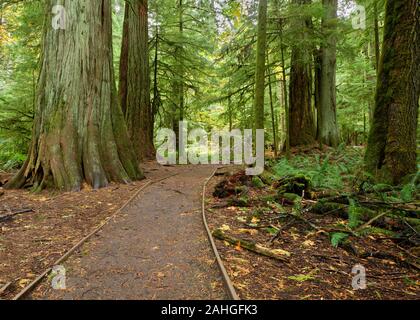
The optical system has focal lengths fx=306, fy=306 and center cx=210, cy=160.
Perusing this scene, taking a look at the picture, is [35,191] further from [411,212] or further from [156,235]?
[411,212]

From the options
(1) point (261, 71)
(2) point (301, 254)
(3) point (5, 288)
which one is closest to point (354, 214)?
(2) point (301, 254)

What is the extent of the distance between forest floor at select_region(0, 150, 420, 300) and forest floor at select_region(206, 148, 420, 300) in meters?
0.01

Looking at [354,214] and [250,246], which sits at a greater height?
[354,214]

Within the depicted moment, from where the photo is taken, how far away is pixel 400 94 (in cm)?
635

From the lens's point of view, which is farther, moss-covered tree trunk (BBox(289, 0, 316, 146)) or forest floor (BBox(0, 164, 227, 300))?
moss-covered tree trunk (BBox(289, 0, 316, 146))

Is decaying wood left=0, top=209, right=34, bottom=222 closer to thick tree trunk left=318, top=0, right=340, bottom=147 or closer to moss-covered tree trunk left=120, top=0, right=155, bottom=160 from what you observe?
moss-covered tree trunk left=120, top=0, right=155, bottom=160

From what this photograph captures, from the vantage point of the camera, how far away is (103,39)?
8.27m

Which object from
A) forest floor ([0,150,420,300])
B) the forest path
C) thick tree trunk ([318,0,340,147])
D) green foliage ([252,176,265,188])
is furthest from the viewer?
thick tree trunk ([318,0,340,147])

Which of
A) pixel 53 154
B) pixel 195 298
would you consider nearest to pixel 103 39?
pixel 53 154

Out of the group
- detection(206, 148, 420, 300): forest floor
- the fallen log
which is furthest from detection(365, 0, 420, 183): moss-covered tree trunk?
the fallen log

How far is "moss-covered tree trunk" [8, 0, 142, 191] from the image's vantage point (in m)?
7.26

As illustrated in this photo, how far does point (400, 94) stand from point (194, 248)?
535 cm

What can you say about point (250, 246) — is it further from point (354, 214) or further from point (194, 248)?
point (354, 214)

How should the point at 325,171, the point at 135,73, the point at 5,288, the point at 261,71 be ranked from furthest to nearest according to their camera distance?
the point at 135,73, the point at 261,71, the point at 325,171, the point at 5,288
